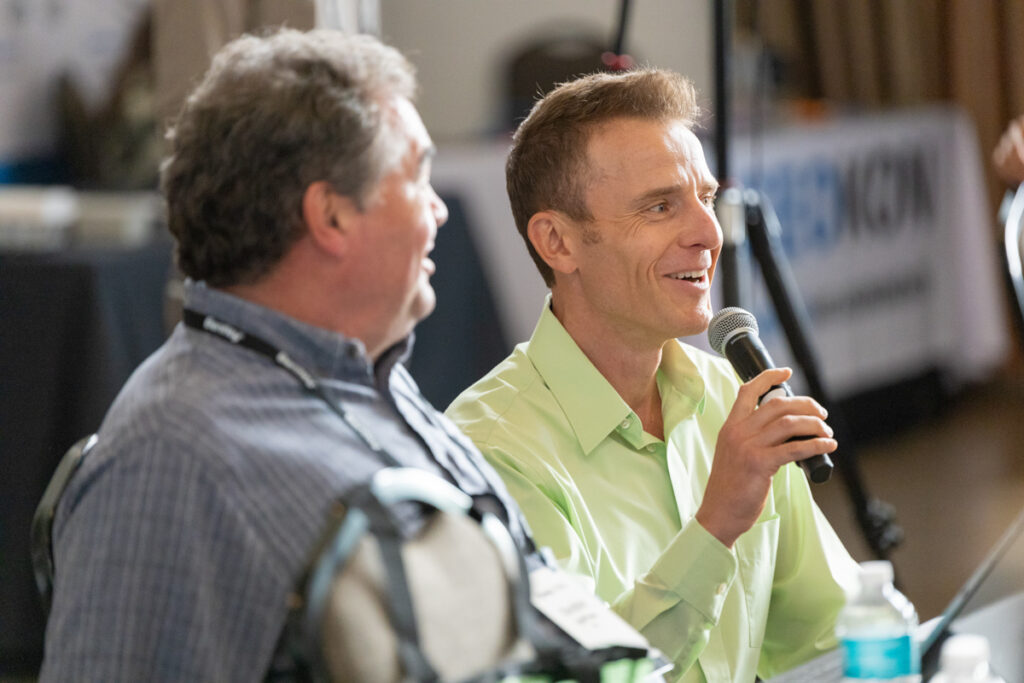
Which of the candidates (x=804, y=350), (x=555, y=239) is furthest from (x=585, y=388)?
(x=804, y=350)

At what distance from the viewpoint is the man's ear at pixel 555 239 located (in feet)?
5.01

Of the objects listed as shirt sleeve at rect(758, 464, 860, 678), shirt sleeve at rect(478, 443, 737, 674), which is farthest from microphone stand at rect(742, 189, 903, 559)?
shirt sleeve at rect(478, 443, 737, 674)

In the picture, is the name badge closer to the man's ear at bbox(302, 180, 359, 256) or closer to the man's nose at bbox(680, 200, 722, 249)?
the man's ear at bbox(302, 180, 359, 256)

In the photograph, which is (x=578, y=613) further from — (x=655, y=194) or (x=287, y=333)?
(x=655, y=194)

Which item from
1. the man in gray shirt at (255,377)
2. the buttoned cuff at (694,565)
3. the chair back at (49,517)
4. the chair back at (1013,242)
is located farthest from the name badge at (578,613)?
the chair back at (1013,242)

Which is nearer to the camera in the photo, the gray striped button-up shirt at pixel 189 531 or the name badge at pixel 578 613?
the gray striped button-up shirt at pixel 189 531

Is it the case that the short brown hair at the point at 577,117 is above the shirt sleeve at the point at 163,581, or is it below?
above

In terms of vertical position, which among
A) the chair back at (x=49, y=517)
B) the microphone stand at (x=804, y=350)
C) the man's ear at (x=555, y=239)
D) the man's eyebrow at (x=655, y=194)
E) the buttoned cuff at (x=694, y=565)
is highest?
the man's eyebrow at (x=655, y=194)

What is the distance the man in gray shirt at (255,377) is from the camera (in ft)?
3.15

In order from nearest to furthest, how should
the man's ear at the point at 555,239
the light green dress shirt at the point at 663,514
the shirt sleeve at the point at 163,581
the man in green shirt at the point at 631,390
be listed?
1. the shirt sleeve at the point at 163,581
2. the light green dress shirt at the point at 663,514
3. the man in green shirt at the point at 631,390
4. the man's ear at the point at 555,239

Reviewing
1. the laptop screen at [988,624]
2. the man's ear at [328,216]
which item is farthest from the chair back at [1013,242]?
the man's ear at [328,216]

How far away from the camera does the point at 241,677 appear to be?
967mm

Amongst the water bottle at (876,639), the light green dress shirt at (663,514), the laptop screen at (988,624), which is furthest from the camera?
the light green dress shirt at (663,514)

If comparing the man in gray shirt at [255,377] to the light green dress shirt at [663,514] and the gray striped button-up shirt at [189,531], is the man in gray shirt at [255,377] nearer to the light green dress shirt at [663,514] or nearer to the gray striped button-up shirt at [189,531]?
the gray striped button-up shirt at [189,531]
